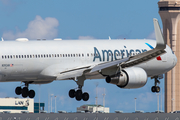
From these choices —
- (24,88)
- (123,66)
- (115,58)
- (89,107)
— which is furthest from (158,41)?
(89,107)

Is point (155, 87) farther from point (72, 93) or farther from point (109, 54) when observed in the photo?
point (72, 93)

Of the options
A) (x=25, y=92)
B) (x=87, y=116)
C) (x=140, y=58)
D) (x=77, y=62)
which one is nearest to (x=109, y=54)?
(x=77, y=62)

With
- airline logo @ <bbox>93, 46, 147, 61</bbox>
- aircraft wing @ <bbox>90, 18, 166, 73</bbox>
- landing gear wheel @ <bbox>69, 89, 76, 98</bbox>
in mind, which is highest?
airline logo @ <bbox>93, 46, 147, 61</bbox>

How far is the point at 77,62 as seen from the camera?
245 ft

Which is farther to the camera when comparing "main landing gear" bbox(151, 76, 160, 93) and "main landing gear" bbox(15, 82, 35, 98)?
"main landing gear" bbox(151, 76, 160, 93)

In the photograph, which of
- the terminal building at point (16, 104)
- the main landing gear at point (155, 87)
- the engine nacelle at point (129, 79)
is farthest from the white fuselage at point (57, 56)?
the terminal building at point (16, 104)

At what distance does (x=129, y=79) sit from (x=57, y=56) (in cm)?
919

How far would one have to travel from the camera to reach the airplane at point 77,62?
7044cm

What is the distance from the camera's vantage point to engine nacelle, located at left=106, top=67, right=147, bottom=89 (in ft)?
232

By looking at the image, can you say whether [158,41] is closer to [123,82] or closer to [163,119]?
[123,82]

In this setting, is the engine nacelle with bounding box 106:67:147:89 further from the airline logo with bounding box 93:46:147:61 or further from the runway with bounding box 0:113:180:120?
the runway with bounding box 0:113:180:120

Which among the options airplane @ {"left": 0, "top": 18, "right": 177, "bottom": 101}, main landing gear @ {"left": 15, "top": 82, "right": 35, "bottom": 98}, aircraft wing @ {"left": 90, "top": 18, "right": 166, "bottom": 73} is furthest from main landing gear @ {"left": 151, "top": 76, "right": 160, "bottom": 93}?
main landing gear @ {"left": 15, "top": 82, "right": 35, "bottom": 98}

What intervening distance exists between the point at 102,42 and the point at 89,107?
116 m

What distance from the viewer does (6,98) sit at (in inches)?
7574
